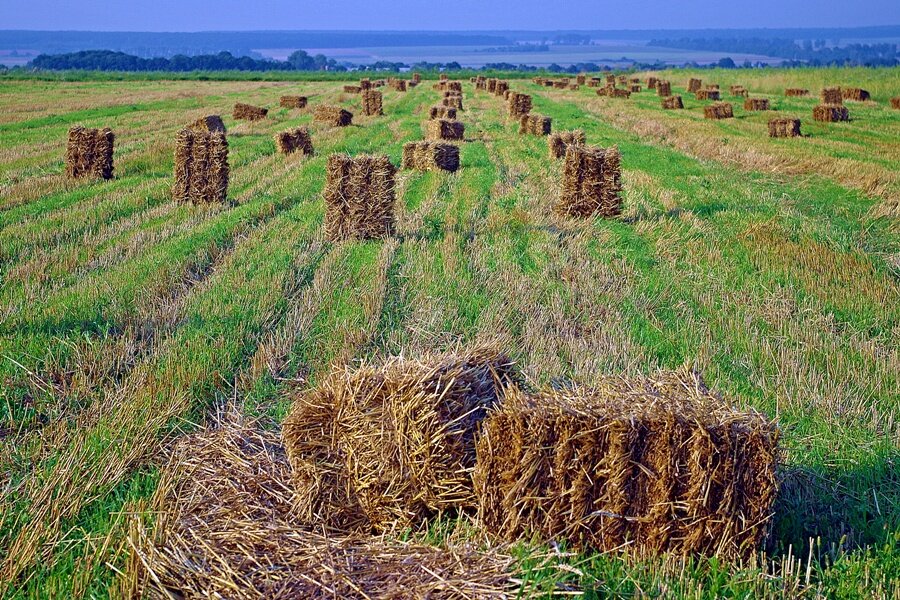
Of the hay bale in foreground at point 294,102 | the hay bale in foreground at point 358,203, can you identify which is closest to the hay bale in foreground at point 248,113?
the hay bale in foreground at point 294,102

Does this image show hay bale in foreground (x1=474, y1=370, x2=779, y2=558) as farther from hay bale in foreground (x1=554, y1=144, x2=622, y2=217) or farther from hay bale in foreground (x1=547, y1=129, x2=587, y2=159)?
hay bale in foreground (x1=547, y1=129, x2=587, y2=159)

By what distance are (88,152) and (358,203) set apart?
25.3ft

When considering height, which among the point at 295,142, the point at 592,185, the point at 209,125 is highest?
the point at 209,125

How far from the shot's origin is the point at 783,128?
25.9m

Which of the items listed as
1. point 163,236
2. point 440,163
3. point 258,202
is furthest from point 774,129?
point 163,236

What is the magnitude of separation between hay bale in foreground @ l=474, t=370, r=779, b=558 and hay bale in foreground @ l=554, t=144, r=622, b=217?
939 cm

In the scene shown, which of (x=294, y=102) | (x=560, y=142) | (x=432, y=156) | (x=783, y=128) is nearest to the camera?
(x=432, y=156)

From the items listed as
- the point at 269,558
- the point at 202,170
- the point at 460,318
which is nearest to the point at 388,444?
the point at 269,558

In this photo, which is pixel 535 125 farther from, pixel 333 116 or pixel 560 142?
pixel 333 116

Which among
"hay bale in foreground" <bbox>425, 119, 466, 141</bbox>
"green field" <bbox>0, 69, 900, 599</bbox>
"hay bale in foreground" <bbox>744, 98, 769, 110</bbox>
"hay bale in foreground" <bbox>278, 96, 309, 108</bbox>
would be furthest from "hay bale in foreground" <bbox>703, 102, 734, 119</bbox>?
"hay bale in foreground" <bbox>278, 96, 309, 108</bbox>

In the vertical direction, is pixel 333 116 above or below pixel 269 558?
above

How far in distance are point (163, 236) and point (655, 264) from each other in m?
6.36

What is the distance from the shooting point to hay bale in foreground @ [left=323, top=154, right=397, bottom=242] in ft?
39.9

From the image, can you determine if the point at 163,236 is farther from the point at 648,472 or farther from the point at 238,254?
the point at 648,472
